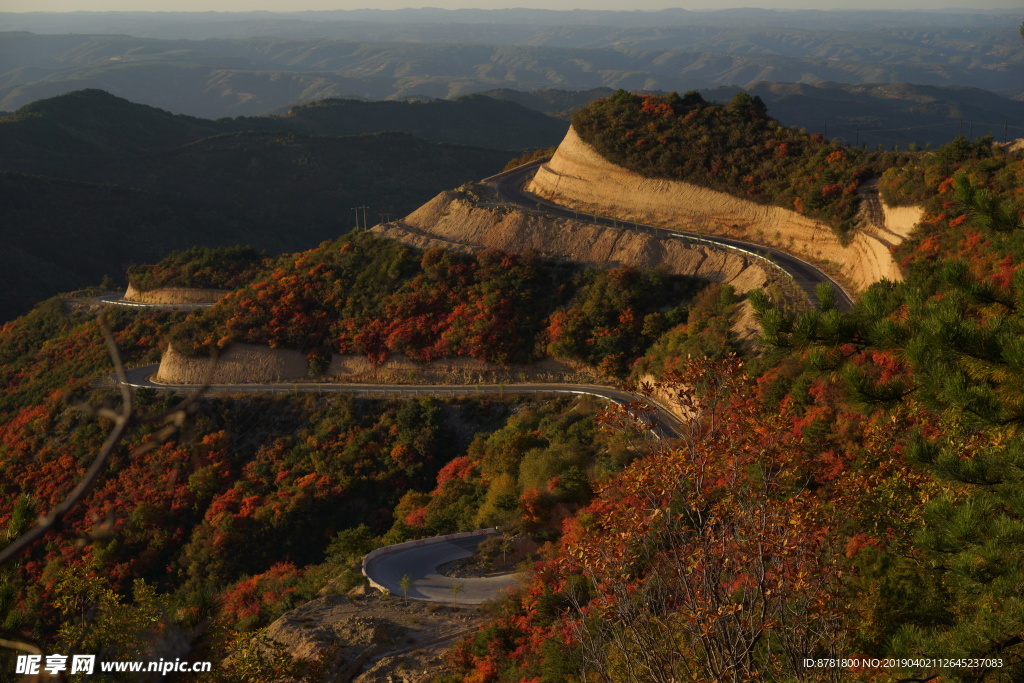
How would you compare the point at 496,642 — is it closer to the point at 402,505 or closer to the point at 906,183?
the point at 402,505

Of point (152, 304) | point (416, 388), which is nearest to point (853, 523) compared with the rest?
point (416, 388)

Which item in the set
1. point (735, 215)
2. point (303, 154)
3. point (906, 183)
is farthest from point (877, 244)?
point (303, 154)

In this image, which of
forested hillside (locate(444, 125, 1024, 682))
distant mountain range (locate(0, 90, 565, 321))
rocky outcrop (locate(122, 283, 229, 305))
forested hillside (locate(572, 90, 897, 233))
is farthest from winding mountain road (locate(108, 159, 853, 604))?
distant mountain range (locate(0, 90, 565, 321))

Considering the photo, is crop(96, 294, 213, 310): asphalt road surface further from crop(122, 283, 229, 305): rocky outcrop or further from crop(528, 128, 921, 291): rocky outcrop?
crop(528, 128, 921, 291): rocky outcrop

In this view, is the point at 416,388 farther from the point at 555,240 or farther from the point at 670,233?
the point at 670,233

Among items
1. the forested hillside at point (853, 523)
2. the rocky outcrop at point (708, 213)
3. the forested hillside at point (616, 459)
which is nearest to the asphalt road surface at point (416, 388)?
the forested hillside at point (616, 459)

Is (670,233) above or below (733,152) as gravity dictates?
below
